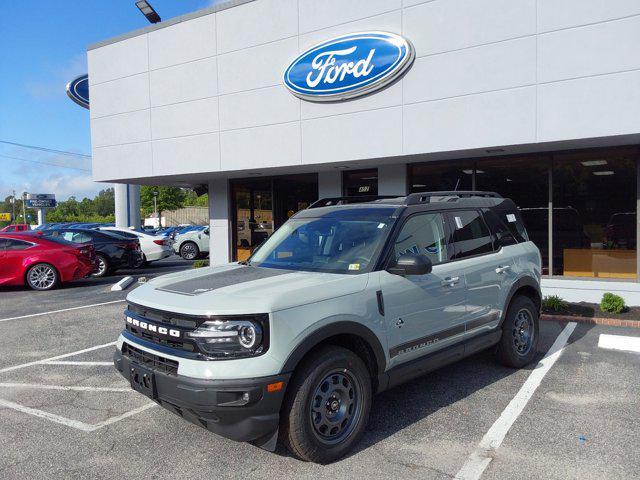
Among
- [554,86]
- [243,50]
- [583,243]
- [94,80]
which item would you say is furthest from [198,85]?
[583,243]

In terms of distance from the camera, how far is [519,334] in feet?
17.9

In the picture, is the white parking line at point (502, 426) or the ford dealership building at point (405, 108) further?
the ford dealership building at point (405, 108)

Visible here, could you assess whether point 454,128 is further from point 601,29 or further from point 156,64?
point 156,64

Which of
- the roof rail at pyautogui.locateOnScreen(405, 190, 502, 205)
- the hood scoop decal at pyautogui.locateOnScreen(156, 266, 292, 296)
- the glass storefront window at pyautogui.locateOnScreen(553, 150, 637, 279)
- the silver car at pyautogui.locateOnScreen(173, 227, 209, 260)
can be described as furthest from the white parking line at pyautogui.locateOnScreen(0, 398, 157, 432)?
the silver car at pyautogui.locateOnScreen(173, 227, 209, 260)

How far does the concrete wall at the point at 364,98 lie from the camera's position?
819 cm

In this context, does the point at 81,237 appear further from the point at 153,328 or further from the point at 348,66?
the point at 153,328

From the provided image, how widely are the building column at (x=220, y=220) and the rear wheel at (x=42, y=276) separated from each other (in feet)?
13.2

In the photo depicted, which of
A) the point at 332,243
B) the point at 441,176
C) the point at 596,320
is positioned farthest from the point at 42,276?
the point at 596,320

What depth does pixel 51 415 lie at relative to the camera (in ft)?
14.3

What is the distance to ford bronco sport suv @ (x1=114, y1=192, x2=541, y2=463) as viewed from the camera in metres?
3.14

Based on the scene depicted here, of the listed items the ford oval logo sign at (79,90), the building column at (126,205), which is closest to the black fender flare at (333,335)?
the ford oval logo sign at (79,90)

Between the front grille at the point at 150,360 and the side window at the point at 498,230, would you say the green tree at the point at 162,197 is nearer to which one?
the side window at the point at 498,230

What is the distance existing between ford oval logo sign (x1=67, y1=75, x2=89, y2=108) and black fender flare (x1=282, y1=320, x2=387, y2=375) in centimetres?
2271

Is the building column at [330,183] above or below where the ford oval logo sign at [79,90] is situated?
below
